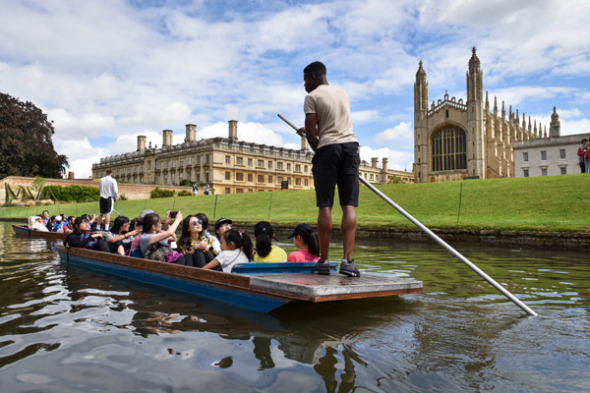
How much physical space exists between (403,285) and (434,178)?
63.2m

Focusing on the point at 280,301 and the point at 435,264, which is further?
the point at 435,264

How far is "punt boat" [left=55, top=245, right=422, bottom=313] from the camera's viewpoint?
3736mm

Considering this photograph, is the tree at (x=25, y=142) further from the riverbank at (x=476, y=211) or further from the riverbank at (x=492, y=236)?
the riverbank at (x=492, y=236)

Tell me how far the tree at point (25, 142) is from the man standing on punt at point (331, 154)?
5325 centimetres

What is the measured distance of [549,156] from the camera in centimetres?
5912

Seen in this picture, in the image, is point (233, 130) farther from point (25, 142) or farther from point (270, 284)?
point (270, 284)

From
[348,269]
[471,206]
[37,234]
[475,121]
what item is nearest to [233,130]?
[475,121]

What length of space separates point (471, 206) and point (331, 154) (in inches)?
572

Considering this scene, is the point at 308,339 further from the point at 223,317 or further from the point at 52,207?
the point at 52,207

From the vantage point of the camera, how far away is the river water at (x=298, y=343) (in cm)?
265

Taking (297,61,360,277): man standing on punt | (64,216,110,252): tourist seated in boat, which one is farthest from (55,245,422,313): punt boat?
(64,216,110,252): tourist seated in boat

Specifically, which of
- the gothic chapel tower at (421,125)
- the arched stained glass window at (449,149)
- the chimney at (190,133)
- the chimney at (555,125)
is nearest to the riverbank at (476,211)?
the gothic chapel tower at (421,125)

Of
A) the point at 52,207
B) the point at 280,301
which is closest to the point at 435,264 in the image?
the point at 280,301

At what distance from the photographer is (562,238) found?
1101 cm
